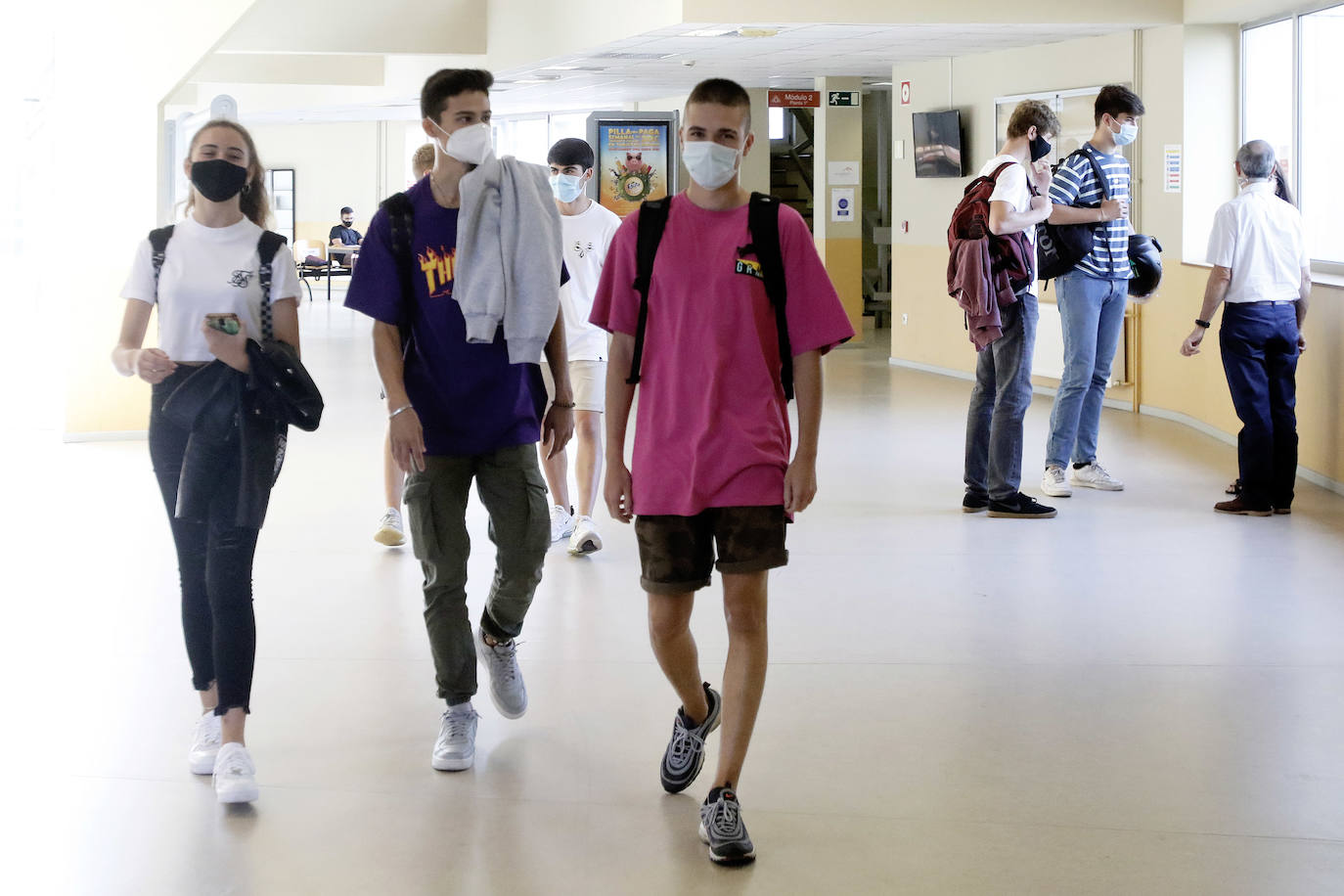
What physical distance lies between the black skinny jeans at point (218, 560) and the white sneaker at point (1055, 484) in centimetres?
437

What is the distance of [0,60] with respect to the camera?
17.5 metres

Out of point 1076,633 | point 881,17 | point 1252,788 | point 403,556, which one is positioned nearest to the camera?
point 1252,788

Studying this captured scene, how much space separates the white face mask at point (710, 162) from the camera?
9.34 ft

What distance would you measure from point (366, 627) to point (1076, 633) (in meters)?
2.16

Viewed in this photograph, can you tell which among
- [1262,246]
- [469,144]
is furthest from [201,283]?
[1262,246]

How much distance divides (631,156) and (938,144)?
8.33 feet

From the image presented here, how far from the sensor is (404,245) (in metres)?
3.21

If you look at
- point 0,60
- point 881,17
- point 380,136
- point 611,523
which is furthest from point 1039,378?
point 380,136

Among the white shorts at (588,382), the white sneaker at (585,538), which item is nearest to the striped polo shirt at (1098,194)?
the white shorts at (588,382)

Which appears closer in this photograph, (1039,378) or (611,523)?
(611,523)

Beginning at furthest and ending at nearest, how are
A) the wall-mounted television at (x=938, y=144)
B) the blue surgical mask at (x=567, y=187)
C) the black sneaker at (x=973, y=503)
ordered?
the wall-mounted television at (x=938, y=144) → the black sneaker at (x=973, y=503) → the blue surgical mask at (x=567, y=187)

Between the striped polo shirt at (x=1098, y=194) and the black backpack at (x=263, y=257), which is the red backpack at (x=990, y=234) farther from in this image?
the black backpack at (x=263, y=257)

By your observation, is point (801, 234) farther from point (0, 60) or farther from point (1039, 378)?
point (0, 60)

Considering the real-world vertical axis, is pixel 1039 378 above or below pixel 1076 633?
above
